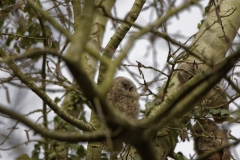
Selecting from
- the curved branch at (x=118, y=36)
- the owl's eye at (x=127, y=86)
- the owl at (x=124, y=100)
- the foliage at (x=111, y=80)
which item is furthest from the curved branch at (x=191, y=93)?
the owl's eye at (x=127, y=86)

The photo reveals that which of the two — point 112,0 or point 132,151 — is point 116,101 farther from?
point 112,0

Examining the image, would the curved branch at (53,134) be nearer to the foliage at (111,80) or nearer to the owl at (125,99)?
the foliage at (111,80)

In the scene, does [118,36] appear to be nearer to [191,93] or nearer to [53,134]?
[191,93]

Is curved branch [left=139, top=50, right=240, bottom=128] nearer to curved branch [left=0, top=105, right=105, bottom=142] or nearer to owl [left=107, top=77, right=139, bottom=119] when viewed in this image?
curved branch [left=0, top=105, right=105, bottom=142]

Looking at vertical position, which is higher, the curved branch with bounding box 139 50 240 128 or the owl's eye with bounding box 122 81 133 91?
the owl's eye with bounding box 122 81 133 91

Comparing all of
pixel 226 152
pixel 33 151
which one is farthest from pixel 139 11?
pixel 33 151

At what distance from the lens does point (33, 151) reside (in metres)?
4.92

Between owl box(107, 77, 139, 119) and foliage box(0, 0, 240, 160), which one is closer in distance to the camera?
foliage box(0, 0, 240, 160)

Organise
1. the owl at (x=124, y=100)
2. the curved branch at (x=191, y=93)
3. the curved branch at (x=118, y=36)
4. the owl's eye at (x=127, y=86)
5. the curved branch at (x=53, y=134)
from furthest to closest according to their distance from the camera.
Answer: the owl's eye at (x=127, y=86) → the owl at (x=124, y=100) → the curved branch at (x=118, y=36) → the curved branch at (x=191, y=93) → the curved branch at (x=53, y=134)

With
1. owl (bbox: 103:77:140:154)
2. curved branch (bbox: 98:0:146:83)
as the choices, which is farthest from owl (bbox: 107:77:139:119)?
curved branch (bbox: 98:0:146:83)

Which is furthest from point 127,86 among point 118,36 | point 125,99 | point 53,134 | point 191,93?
point 53,134

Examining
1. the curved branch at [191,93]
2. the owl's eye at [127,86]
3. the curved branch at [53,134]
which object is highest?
the owl's eye at [127,86]

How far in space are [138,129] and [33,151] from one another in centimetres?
332

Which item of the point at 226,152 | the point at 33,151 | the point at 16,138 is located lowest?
the point at 16,138
